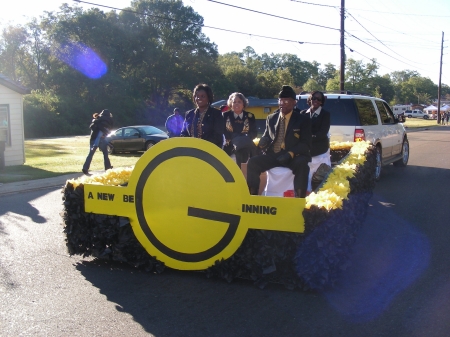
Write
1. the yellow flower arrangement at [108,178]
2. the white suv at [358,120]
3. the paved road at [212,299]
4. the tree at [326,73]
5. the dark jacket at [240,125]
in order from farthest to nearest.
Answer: the tree at [326,73] → the white suv at [358,120] → the dark jacket at [240,125] → the yellow flower arrangement at [108,178] → the paved road at [212,299]

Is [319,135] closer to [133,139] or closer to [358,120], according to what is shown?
[358,120]

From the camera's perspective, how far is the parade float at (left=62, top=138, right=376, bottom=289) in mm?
4609

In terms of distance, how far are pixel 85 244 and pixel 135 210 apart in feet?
2.44

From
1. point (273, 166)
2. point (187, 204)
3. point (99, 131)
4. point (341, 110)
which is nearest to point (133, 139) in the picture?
point (99, 131)

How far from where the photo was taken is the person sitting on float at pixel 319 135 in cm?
768

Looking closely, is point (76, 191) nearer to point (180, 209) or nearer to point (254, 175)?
point (180, 209)

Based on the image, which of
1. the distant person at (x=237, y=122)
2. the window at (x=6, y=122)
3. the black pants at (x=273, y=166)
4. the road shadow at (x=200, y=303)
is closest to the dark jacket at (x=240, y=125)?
the distant person at (x=237, y=122)

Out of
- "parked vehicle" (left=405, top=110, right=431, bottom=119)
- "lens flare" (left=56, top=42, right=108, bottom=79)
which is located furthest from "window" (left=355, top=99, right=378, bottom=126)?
"parked vehicle" (left=405, top=110, right=431, bottom=119)

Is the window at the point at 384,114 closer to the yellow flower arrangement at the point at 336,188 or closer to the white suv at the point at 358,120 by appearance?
the white suv at the point at 358,120

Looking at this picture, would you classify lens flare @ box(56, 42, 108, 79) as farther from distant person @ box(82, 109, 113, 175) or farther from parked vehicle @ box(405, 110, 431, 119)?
parked vehicle @ box(405, 110, 431, 119)

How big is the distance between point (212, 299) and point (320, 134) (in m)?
4.12

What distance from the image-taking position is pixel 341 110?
1177 centimetres

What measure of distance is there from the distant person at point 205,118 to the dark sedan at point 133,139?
17082 millimetres

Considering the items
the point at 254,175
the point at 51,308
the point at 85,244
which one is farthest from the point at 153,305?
the point at 254,175
